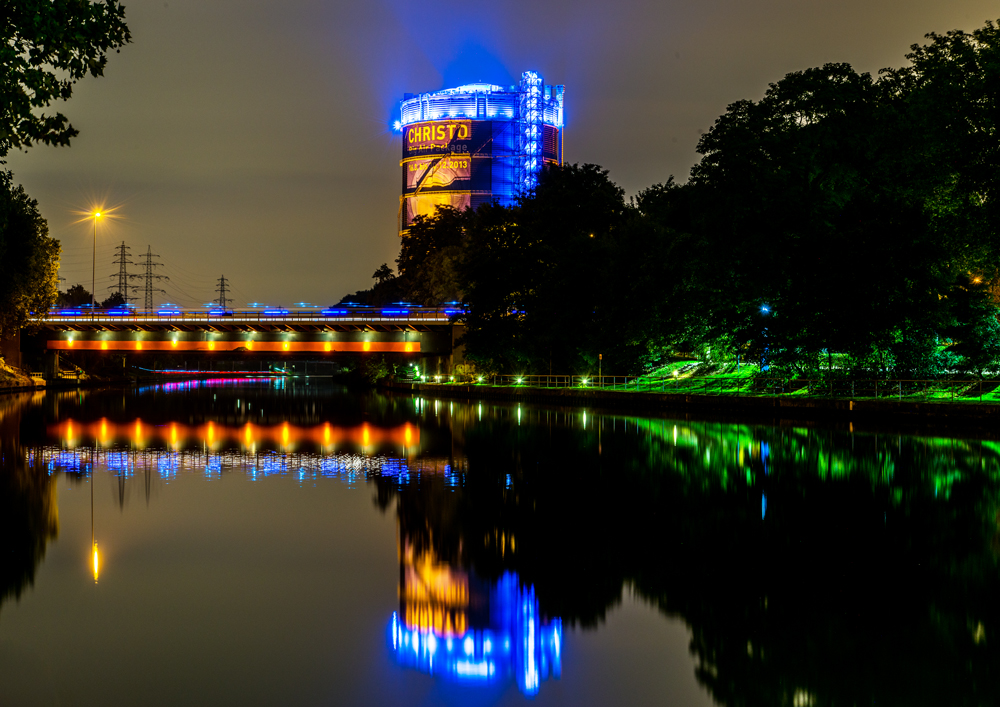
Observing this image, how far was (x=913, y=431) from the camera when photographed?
1362 inches

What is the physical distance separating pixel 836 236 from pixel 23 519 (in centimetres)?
3822

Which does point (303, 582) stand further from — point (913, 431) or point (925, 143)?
point (925, 143)

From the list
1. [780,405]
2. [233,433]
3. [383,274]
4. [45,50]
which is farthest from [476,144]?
[45,50]

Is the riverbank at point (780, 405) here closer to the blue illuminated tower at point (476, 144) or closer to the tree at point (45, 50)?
the tree at point (45, 50)

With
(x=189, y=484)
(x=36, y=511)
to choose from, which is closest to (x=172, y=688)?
(x=36, y=511)

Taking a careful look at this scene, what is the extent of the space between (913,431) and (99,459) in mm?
25243

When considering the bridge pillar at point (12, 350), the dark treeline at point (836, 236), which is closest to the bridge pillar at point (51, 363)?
the bridge pillar at point (12, 350)

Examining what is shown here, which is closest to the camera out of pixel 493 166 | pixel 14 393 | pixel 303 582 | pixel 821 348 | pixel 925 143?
pixel 303 582

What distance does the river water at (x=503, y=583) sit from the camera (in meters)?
8.24

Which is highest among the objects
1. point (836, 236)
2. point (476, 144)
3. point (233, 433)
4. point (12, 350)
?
point (476, 144)

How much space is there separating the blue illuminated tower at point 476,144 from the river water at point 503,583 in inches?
4902

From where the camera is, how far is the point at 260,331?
88.4 meters

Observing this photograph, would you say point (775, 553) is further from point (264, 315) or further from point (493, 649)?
point (264, 315)

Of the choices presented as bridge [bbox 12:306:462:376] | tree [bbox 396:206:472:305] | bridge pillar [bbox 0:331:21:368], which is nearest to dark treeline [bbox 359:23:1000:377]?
bridge [bbox 12:306:462:376]
